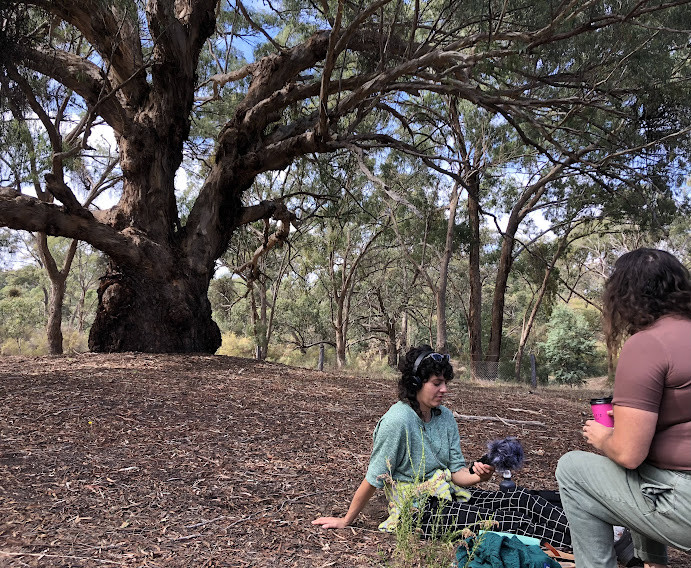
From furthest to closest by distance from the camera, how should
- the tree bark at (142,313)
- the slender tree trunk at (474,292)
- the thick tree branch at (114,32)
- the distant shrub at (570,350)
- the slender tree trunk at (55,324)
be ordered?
1. the distant shrub at (570,350)
2. the slender tree trunk at (474,292)
3. the slender tree trunk at (55,324)
4. the tree bark at (142,313)
5. the thick tree branch at (114,32)

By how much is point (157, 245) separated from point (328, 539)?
20.1 feet

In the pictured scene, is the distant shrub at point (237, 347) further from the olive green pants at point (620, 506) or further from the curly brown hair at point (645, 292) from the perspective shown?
the curly brown hair at point (645, 292)

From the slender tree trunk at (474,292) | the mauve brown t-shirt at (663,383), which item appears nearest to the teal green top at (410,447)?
the mauve brown t-shirt at (663,383)

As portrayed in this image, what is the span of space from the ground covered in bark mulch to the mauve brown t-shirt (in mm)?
1102

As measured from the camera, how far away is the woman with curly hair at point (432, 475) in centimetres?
255

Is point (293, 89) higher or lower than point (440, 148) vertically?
lower

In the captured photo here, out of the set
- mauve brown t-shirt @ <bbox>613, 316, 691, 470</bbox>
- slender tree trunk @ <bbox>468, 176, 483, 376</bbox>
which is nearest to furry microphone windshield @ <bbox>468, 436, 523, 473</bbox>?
mauve brown t-shirt @ <bbox>613, 316, 691, 470</bbox>

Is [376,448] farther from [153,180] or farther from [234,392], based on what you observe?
[153,180]

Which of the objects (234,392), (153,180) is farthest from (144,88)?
(234,392)

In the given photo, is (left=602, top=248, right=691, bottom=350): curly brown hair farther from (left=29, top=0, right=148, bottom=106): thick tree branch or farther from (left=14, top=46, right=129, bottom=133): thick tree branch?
(left=14, top=46, right=129, bottom=133): thick tree branch

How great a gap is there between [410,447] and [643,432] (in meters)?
1.14

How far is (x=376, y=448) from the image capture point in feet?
8.68

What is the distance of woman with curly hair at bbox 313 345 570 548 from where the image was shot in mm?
2555

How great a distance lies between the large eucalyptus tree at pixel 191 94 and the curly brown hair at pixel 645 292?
5.06m
